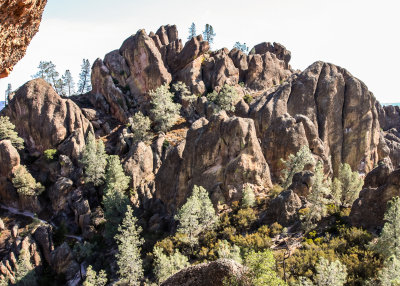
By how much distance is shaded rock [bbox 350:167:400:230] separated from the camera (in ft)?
106

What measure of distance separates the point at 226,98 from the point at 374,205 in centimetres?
5674

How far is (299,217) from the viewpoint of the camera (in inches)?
1454

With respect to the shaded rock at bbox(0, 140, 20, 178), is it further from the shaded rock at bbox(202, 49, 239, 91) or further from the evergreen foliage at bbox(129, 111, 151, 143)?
the shaded rock at bbox(202, 49, 239, 91)

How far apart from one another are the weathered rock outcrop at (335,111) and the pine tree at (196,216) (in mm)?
33534

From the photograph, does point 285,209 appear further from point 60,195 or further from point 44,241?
point 60,195

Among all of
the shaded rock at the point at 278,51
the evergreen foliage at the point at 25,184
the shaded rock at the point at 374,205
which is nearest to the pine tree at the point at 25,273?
the evergreen foliage at the point at 25,184

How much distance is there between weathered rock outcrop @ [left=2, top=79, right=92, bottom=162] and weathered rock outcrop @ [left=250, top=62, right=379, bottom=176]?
5320 cm

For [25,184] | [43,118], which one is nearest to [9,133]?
[43,118]

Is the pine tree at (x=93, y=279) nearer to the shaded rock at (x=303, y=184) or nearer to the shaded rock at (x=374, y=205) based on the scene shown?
the shaded rock at (x=303, y=184)

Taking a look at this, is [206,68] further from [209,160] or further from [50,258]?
[50,258]

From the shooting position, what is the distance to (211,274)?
1377cm

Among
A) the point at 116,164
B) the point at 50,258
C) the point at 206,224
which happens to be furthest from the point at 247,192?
the point at 50,258

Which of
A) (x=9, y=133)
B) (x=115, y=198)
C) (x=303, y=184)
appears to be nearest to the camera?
(x=303, y=184)

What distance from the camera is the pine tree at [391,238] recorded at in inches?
1024
